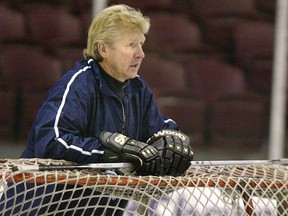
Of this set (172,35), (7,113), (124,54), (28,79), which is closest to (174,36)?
(172,35)

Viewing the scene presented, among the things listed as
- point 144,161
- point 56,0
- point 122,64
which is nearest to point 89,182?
point 144,161

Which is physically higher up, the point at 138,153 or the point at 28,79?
the point at 138,153

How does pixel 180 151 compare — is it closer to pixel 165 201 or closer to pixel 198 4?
pixel 165 201

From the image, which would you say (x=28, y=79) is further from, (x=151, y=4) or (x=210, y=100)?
(x=210, y=100)

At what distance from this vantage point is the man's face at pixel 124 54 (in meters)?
2.45

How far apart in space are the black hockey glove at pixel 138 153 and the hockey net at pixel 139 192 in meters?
0.05

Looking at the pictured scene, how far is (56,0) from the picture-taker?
390 centimetres

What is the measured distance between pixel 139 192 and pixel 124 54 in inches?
18.8

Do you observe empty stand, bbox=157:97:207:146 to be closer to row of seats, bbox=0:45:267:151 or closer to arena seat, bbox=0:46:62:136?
Answer: row of seats, bbox=0:45:267:151

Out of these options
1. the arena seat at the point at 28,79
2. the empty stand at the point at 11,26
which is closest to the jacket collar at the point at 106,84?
the arena seat at the point at 28,79

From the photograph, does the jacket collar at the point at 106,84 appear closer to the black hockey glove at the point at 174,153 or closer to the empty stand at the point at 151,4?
the black hockey glove at the point at 174,153

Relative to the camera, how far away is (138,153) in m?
2.20

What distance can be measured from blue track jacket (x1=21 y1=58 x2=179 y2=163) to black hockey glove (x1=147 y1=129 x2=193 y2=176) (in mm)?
180

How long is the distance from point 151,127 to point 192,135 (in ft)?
4.84
